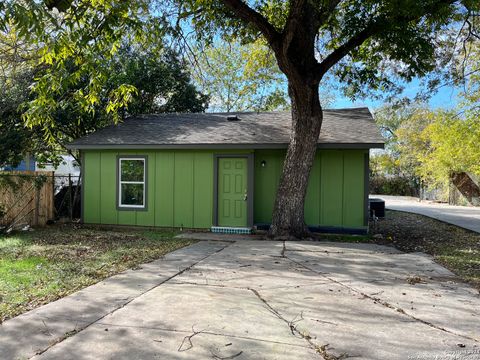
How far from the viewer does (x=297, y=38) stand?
31.0 ft

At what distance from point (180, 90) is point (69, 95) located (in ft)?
17.8

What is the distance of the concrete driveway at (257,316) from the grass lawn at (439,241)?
655 mm

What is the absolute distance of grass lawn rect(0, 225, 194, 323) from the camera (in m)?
4.85

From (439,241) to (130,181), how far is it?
8.50 m

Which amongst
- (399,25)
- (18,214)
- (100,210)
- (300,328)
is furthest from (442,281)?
(18,214)

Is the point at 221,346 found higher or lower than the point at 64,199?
lower

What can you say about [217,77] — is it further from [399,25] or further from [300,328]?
[300,328]

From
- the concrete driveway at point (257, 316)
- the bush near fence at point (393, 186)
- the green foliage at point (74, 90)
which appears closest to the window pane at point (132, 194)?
the green foliage at point (74, 90)

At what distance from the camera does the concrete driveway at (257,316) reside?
3297 mm

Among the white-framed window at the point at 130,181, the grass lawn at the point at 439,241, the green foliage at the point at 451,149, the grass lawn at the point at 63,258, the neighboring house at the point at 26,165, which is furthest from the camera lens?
the green foliage at the point at 451,149

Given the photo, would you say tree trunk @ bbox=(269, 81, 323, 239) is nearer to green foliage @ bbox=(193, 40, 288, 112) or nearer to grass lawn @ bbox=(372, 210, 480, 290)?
grass lawn @ bbox=(372, 210, 480, 290)

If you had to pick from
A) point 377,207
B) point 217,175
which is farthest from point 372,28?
point 377,207

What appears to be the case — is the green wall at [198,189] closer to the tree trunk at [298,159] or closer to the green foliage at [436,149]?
the tree trunk at [298,159]

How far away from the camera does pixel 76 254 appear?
292 inches
